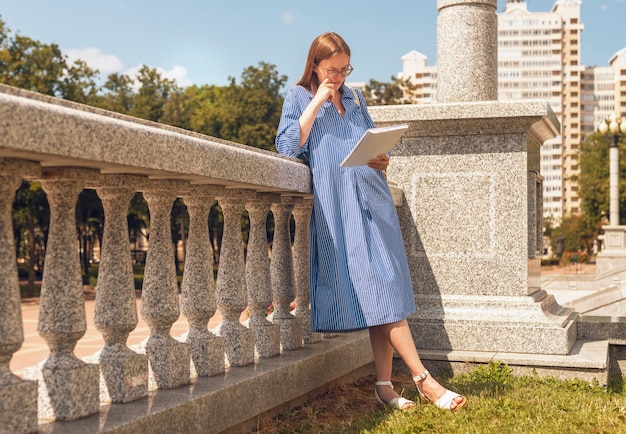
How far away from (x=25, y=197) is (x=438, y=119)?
75.7 ft

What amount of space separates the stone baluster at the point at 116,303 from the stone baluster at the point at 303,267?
1.87 meters

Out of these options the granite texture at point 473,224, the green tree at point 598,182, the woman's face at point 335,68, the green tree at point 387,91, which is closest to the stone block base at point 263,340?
the woman's face at point 335,68

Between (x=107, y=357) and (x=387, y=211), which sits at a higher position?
(x=387, y=211)

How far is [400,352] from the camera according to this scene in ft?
14.2

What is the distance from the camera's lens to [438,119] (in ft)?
19.1

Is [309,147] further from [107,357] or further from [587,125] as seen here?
[587,125]

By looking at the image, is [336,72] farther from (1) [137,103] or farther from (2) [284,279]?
(1) [137,103]

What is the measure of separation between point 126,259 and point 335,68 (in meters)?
1.83

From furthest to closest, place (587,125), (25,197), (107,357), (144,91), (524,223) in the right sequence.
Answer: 1. (587,125)
2. (144,91)
3. (25,197)
4. (524,223)
5. (107,357)

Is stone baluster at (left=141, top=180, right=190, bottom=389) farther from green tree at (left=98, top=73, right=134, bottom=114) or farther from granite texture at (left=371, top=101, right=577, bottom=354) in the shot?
green tree at (left=98, top=73, right=134, bottom=114)

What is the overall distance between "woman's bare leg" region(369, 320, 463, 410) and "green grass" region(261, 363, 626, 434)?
0.09m

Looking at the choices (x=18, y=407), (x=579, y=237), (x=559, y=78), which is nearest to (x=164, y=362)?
(x=18, y=407)

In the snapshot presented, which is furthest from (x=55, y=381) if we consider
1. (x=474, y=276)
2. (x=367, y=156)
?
(x=474, y=276)

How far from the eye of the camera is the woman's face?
4.45m
